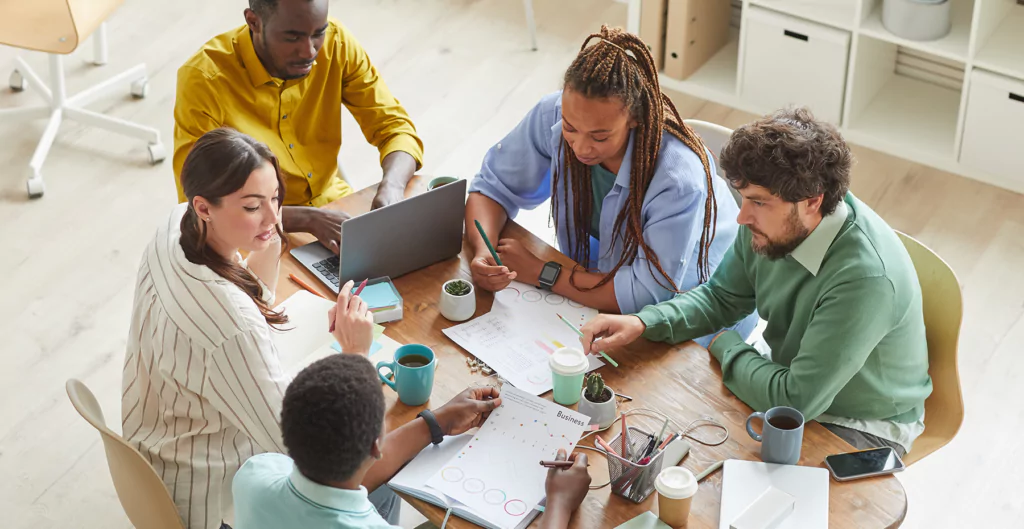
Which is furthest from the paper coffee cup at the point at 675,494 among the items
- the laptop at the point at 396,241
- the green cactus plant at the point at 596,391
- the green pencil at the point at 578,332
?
the laptop at the point at 396,241

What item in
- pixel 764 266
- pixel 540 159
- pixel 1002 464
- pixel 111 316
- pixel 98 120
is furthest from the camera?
pixel 98 120

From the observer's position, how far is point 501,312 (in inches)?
89.1

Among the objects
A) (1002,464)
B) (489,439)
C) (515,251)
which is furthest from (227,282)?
(1002,464)

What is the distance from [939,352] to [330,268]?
1.29 metres

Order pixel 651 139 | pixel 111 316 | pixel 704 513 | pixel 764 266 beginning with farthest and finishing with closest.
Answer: pixel 111 316
pixel 651 139
pixel 764 266
pixel 704 513

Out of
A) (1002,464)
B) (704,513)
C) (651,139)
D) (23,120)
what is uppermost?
(651,139)

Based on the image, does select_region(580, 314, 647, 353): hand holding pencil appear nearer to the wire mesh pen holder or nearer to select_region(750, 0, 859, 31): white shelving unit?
the wire mesh pen holder

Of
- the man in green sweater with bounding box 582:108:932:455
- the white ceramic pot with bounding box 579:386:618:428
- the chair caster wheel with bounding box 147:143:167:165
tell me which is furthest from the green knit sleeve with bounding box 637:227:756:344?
the chair caster wheel with bounding box 147:143:167:165

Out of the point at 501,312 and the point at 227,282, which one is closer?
the point at 227,282

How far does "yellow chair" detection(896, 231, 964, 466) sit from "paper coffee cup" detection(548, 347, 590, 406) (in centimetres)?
74

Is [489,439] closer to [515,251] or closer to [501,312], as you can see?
[501,312]

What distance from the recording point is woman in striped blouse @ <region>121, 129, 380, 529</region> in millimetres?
1900

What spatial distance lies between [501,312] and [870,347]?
2.38 feet

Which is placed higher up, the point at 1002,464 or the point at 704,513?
the point at 704,513
